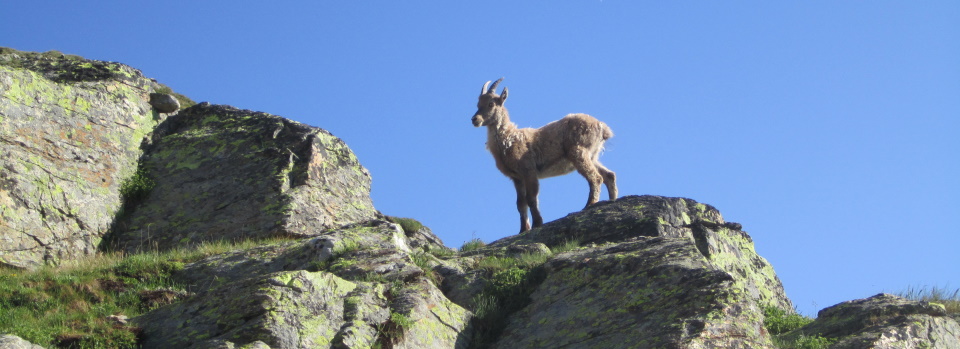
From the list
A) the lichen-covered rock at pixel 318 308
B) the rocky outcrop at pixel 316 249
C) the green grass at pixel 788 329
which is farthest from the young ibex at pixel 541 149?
the lichen-covered rock at pixel 318 308

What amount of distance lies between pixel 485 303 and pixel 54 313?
4.53 metres

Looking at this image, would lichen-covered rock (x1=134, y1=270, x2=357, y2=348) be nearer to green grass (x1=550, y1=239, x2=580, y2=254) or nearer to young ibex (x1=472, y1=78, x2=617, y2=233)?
green grass (x1=550, y1=239, x2=580, y2=254)

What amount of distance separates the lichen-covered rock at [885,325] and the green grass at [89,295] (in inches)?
281

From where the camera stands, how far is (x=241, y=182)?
50.2 ft

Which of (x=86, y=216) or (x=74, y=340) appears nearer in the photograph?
(x=74, y=340)

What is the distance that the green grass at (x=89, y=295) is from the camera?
886 cm

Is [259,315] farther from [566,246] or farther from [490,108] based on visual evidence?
[490,108]

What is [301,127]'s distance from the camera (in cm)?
1662

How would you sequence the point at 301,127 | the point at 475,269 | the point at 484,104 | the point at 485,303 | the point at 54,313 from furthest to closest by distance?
the point at 484,104
the point at 301,127
the point at 475,269
the point at 485,303
the point at 54,313

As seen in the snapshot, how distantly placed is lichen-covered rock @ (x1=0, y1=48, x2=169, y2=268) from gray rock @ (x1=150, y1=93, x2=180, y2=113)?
0.11m

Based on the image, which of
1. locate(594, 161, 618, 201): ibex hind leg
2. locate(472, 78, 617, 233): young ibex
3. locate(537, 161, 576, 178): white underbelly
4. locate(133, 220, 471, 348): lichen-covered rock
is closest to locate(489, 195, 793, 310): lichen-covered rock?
locate(133, 220, 471, 348): lichen-covered rock

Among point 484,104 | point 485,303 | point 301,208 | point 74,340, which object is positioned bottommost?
point 74,340

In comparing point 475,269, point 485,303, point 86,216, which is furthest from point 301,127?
point 485,303

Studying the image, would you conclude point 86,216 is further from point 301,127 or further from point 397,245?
point 397,245
